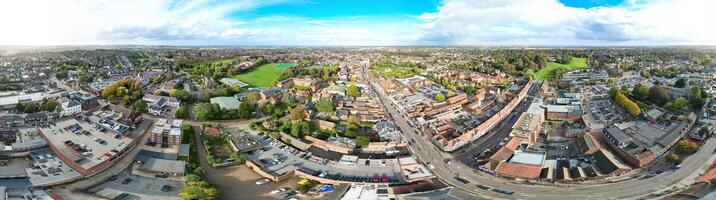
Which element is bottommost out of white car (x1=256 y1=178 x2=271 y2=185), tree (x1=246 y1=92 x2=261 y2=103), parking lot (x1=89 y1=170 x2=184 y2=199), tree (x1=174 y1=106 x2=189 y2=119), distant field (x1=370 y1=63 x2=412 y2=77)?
white car (x1=256 y1=178 x2=271 y2=185)

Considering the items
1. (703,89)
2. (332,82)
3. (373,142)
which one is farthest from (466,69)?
(373,142)

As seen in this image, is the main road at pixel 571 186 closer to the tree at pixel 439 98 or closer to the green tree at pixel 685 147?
the green tree at pixel 685 147

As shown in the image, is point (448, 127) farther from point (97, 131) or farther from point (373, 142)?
point (97, 131)

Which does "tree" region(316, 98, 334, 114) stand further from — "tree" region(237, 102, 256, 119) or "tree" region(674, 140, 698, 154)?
"tree" region(674, 140, 698, 154)

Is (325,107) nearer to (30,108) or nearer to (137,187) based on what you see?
(137,187)

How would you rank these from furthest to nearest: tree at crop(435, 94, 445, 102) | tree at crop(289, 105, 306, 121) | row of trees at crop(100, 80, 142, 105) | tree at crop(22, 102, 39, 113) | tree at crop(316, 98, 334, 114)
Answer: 1. tree at crop(435, 94, 445, 102)
2. row of trees at crop(100, 80, 142, 105)
3. tree at crop(22, 102, 39, 113)
4. tree at crop(316, 98, 334, 114)
5. tree at crop(289, 105, 306, 121)

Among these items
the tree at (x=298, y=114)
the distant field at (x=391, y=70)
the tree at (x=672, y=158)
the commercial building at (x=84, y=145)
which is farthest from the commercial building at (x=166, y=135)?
the distant field at (x=391, y=70)

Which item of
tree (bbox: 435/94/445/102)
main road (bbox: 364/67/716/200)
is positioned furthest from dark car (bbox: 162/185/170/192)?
tree (bbox: 435/94/445/102)
